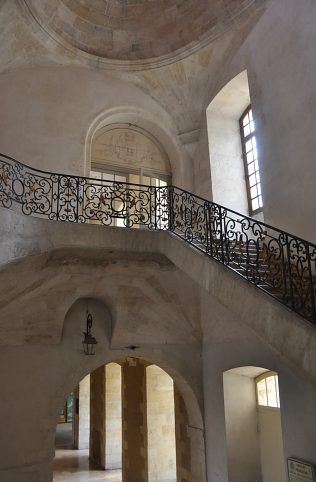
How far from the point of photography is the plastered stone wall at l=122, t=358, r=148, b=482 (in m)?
9.91

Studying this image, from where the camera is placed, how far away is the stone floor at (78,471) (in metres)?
10.9

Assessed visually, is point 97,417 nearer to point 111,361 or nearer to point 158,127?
point 111,361

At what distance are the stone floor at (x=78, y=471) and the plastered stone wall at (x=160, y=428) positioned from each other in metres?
1.75

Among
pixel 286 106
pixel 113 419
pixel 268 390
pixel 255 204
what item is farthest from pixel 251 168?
pixel 113 419

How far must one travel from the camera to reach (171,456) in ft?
32.5

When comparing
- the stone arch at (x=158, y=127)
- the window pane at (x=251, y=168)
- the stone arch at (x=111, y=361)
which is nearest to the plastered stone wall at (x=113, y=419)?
the stone arch at (x=111, y=361)

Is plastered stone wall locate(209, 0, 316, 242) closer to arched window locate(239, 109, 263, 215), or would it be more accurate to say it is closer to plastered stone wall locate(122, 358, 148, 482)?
arched window locate(239, 109, 263, 215)

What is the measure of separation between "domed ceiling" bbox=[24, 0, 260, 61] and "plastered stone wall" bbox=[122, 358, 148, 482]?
7.30 m

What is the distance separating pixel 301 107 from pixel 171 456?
8216mm

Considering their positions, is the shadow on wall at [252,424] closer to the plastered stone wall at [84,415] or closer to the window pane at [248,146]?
the window pane at [248,146]

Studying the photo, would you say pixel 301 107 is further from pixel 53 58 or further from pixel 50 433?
pixel 50 433

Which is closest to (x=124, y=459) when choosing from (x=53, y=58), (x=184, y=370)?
(x=184, y=370)

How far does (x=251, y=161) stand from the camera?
897 cm

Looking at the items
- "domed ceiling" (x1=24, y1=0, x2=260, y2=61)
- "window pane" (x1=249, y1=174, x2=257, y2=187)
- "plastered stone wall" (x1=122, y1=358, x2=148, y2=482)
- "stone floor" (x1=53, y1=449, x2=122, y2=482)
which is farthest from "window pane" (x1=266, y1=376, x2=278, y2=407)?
"domed ceiling" (x1=24, y1=0, x2=260, y2=61)
